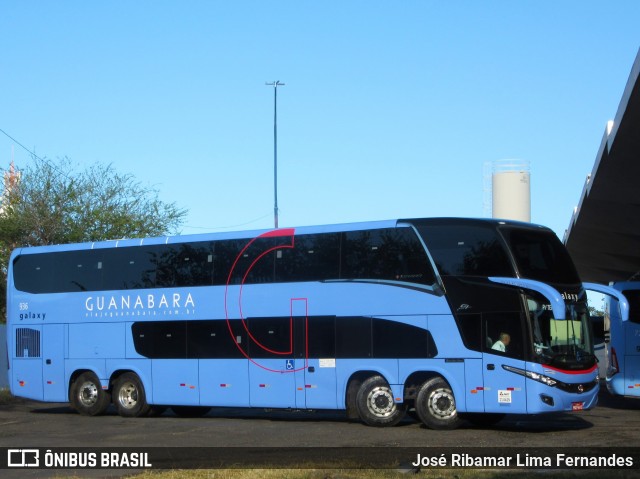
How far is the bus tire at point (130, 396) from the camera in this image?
23.5 m

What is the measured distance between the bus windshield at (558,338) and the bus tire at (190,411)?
8.99 m

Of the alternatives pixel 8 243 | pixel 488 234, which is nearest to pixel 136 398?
pixel 488 234

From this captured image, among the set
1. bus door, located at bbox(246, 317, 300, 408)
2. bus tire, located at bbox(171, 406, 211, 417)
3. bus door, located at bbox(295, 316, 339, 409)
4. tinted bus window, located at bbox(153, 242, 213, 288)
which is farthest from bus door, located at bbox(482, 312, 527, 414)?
bus tire, located at bbox(171, 406, 211, 417)

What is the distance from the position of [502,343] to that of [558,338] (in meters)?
0.95

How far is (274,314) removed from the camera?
70.2 ft

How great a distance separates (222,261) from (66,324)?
4.71 meters

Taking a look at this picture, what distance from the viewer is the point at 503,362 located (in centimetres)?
1855

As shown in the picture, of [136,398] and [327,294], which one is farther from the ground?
[327,294]

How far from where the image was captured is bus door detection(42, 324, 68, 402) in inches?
975

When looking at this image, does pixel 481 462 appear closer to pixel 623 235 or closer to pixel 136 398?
pixel 136 398

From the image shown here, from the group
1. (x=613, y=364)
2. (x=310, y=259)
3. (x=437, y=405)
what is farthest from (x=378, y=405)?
(x=613, y=364)

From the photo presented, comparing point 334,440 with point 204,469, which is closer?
point 204,469

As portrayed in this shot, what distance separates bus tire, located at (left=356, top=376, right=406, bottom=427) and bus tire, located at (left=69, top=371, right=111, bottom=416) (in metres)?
6.79

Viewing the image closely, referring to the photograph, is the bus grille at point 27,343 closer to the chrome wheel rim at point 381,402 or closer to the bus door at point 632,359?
the chrome wheel rim at point 381,402
